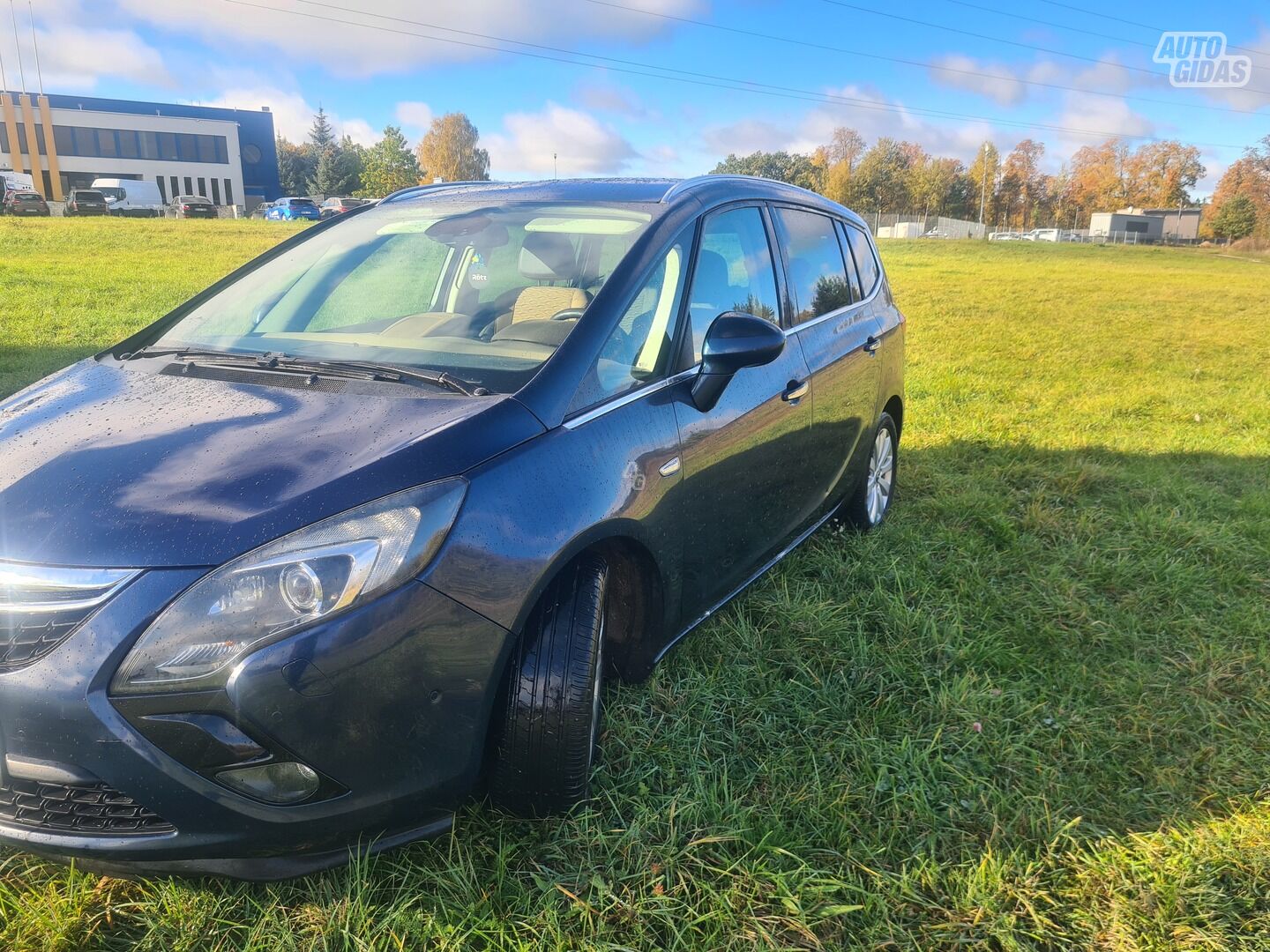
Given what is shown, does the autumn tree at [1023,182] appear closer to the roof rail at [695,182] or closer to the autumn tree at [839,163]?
the autumn tree at [839,163]

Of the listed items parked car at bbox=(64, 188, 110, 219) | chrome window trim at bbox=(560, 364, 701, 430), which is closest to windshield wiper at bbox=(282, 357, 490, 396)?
chrome window trim at bbox=(560, 364, 701, 430)

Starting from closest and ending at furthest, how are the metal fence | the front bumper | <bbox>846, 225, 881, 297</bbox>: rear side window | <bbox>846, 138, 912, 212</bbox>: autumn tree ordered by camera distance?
the front bumper < <bbox>846, 225, 881, 297</bbox>: rear side window < the metal fence < <bbox>846, 138, 912, 212</bbox>: autumn tree

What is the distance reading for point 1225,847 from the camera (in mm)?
2301

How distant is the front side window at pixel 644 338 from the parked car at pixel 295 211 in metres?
44.3

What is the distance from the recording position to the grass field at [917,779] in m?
A: 1.98

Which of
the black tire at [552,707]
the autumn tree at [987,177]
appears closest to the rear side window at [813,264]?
the black tire at [552,707]

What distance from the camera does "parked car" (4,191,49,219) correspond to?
35.0m

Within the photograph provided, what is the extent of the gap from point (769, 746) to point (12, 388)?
Answer: 6.47 meters

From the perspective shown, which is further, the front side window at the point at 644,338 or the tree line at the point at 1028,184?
the tree line at the point at 1028,184

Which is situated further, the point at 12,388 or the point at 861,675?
the point at 12,388

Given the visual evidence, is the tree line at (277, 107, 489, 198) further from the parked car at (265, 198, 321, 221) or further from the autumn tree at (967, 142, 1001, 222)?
the autumn tree at (967, 142, 1001, 222)

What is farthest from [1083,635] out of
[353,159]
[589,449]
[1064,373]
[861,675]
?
[353,159]

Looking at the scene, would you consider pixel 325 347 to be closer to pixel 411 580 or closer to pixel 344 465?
pixel 344 465

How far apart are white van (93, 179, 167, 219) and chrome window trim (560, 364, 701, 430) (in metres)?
47.2
